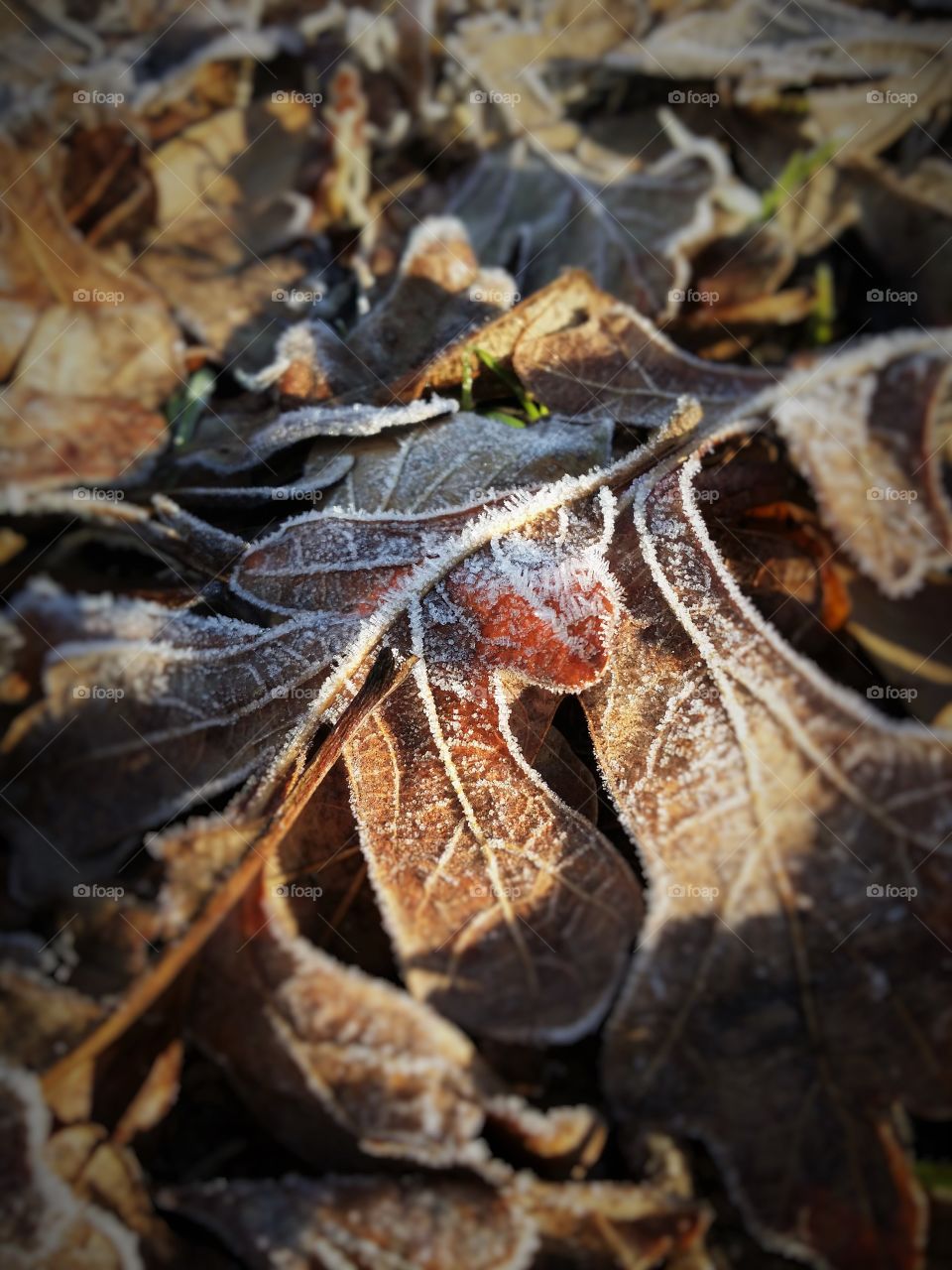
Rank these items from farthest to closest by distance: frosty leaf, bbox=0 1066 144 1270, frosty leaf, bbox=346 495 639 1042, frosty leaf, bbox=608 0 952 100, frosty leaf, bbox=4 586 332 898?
frosty leaf, bbox=608 0 952 100
frosty leaf, bbox=4 586 332 898
frosty leaf, bbox=346 495 639 1042
frosty leaf, bbox=0 1066 144 1270

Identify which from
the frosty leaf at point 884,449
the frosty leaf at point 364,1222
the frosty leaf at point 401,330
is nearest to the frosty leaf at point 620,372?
the frosty leaf at point 401,330

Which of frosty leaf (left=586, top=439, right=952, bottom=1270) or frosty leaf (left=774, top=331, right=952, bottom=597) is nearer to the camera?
frosty leaf (left=586, top=439, right=952, bottom=1270)

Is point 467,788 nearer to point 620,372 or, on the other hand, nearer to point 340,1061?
point 340,1061

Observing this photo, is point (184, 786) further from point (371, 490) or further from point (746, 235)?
point (746, 235)

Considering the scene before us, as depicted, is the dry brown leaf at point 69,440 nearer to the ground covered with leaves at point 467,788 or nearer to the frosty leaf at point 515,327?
the ground covered with leaves at point 467,788

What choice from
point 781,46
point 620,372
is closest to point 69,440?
point 620,372

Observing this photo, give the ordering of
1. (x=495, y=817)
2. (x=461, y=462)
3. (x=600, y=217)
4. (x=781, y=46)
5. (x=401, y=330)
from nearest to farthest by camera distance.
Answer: (x=495, y=817)
(x=461, y=462)
(x=401, y=330)
(x=600, y=217)
(x=781, y=46)

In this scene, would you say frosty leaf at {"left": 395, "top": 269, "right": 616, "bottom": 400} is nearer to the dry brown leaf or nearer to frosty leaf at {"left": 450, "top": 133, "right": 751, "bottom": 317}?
frosty leaf at {"left": 450, "top": 133, "right": 751, "bottom": 317}

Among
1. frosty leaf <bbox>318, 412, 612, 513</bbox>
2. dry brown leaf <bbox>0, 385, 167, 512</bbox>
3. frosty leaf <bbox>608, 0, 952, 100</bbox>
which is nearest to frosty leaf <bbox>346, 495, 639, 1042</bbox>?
frosty leaf <bbox>318, 412, 612, 513</bbox>
